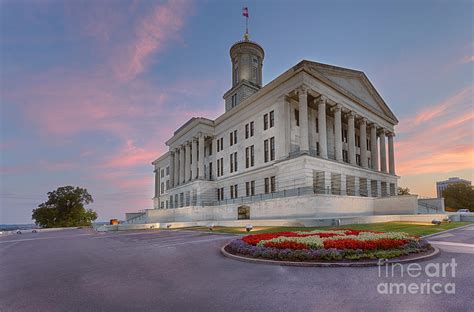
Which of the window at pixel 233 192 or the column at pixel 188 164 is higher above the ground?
the column at pixel 188 164

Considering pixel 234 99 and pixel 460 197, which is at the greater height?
pixel 234 99

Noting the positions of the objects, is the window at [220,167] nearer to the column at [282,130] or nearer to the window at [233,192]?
the window at [233,192]

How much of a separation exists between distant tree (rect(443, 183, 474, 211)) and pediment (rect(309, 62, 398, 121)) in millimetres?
35167

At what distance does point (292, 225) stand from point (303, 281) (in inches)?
745

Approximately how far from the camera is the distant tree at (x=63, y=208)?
82750mm

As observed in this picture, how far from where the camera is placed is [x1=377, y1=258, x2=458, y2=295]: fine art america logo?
24.0 feet

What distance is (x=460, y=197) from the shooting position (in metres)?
74.2

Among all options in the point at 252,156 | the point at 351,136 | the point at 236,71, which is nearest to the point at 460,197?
the point at 351,136

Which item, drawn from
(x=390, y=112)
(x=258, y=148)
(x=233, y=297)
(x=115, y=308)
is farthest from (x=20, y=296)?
(x=390, y=112)

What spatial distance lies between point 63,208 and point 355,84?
87202 millimetres

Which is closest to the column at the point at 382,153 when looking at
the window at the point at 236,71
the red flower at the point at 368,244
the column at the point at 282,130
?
the column at the point at 282,130

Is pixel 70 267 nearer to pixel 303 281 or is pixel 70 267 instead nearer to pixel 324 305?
pixel 303 281

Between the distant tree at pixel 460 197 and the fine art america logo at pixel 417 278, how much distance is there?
3188 inches

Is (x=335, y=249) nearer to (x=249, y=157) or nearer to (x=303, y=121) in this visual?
(x=303, y=121)
